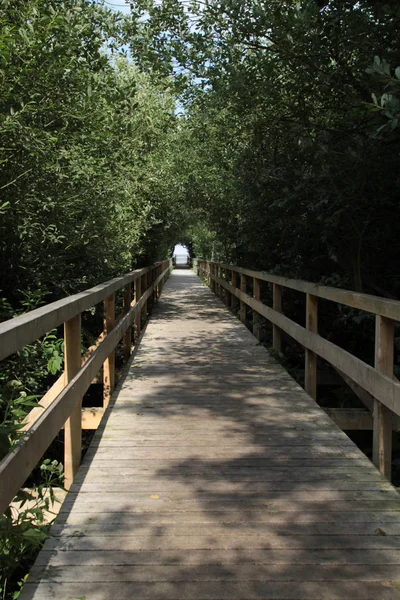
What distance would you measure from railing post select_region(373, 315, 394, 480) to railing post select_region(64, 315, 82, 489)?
1.82m

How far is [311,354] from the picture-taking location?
5.33 metres

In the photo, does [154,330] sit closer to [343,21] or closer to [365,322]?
[365,322]

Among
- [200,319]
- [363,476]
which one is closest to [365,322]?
[363,476]

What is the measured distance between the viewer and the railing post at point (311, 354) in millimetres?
5219

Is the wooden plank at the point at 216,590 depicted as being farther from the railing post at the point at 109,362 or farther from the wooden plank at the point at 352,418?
the railing post at the point at 109,362

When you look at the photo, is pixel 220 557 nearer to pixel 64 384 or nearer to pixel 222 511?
pixel 222 511

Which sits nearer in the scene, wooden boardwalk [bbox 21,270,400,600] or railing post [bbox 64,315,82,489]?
wooden boardwalk [bbox 21,270,400,600]

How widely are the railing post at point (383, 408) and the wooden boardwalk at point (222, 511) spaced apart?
0.31ft

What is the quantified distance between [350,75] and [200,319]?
6.60m

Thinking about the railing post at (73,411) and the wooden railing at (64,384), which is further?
the railing post at (73,411)

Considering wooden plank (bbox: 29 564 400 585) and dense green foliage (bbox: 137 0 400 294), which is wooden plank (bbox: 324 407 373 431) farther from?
wooden plank (bbox: 29 564 400 585)

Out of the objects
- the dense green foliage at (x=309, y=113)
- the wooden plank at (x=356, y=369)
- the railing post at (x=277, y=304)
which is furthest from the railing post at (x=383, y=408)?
the railing post at (x=277, y=304)

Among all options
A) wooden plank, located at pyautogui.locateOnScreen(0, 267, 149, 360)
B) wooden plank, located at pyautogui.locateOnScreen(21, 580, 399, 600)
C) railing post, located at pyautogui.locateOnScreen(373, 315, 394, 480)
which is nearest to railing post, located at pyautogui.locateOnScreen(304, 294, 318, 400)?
railing post, located at pyautogui.locateOnScreen(373, 315, 394, 480)

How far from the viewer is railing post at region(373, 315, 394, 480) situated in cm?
341
